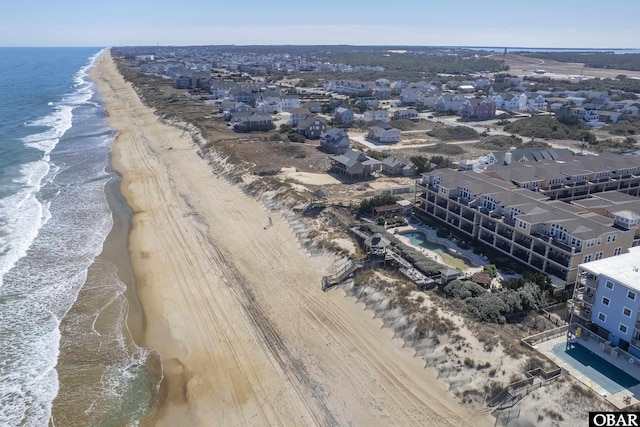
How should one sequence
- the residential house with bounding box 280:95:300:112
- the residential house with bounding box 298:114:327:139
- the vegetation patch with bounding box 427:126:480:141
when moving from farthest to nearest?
the residential house with bounding box 280:95:300:112
the vegetation patch with bounding box 427:126:480:141
the residential house with bounding box 298:114:327:139

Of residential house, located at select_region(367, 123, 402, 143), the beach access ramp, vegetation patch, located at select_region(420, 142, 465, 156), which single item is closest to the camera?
the beach access ramp

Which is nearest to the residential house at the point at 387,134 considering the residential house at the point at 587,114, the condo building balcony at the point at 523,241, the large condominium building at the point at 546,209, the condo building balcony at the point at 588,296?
the large condominium building at the point at 546,209

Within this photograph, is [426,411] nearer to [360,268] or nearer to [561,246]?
[360,268]

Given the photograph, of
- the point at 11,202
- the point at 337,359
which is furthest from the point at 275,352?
the point at 11,202

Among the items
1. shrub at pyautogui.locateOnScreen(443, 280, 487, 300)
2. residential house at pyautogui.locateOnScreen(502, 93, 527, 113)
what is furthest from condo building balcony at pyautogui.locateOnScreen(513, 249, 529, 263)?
residential house at pyautogui.locateOnScreen(502, 93, 527, 113)

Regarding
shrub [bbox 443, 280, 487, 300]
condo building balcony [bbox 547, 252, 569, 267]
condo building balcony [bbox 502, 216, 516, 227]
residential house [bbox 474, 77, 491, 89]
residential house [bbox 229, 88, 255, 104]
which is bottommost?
shrub [bbox 443, 280, 487, 300]

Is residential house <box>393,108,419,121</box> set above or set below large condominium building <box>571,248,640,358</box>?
above

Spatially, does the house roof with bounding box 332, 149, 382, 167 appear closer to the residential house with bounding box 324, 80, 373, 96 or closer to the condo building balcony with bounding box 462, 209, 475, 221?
the condo building balcony with bounding box 462, 209, 475, 221
